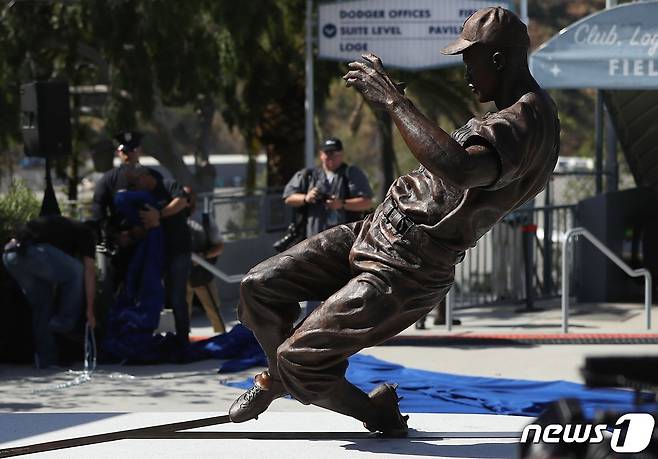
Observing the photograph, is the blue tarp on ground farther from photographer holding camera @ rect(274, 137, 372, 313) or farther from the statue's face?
the statue's face

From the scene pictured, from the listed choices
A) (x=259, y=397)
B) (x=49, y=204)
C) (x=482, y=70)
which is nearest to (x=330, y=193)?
(x=49, y=204)

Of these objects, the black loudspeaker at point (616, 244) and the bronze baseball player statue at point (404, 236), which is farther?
the black loudspeaker at point (616, 244)

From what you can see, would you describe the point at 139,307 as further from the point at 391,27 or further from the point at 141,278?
the point at 391,27

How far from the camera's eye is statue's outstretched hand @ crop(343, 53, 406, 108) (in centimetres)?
520

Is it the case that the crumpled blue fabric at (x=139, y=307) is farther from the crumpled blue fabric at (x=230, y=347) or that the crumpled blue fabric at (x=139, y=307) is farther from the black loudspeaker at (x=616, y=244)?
the black loudspeaker at (x=616, y=244)

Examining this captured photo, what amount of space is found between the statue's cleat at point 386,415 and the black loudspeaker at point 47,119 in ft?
20.6

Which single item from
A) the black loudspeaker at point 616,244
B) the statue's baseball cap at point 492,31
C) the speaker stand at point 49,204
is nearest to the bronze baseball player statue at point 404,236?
the statue's baseball cap at point 492,31

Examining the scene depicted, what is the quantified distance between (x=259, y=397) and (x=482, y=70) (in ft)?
5.71

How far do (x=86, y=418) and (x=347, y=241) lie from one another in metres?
1.78

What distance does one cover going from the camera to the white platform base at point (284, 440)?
574 cm

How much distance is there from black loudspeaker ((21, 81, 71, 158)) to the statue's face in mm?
6738

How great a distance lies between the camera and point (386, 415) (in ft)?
19.7

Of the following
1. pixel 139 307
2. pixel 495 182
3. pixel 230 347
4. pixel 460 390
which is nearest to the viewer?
pixel 495 182

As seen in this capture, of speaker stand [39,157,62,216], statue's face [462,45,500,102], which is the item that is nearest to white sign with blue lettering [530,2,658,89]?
speaker stand [39,157,62,216]
